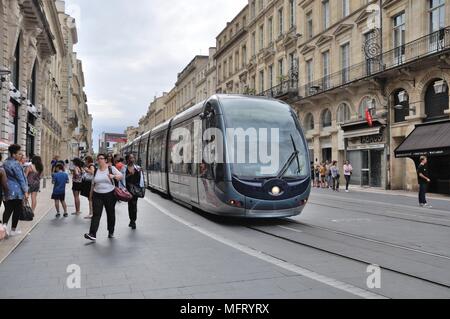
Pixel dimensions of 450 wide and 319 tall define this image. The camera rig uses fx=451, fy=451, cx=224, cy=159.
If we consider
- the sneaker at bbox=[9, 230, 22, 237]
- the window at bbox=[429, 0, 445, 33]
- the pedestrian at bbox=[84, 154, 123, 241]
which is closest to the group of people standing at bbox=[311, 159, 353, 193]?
the window at bbox=[429, 0, 445, 33]

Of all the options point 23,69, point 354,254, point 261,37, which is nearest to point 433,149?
point 354,254

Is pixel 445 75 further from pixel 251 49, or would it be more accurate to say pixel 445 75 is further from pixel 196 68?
pixel 196 68

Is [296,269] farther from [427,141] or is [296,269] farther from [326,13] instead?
[326,13]

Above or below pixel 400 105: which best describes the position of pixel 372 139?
below

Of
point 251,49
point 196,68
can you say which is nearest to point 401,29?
point 251,49

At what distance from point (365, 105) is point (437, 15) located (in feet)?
22.8

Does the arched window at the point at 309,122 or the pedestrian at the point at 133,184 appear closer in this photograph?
the pedestrian at the point at 133,184

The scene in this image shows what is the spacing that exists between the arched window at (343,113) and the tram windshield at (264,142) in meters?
20.2

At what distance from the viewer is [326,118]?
108ft

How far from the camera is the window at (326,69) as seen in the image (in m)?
31.8

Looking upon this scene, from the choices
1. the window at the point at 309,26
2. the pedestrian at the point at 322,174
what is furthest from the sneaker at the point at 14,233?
the window at the point at 309,26

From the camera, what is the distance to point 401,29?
82.0ft

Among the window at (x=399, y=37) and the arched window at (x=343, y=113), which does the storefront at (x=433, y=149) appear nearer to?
the window at (x=399, y=37)

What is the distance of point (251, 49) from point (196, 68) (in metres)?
22.7
